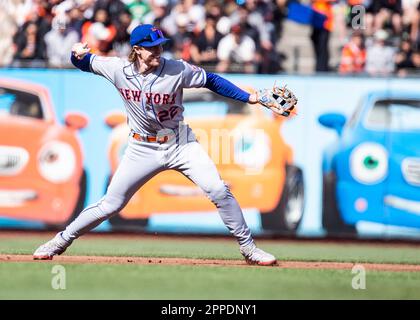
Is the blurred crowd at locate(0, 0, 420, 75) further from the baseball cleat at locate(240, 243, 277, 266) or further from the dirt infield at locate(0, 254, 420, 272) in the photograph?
the baseball cleat at locate(240, 243, 277, 266)

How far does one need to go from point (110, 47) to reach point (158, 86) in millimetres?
7213

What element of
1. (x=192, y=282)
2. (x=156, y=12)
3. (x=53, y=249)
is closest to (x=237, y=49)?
(x=156, y=12)

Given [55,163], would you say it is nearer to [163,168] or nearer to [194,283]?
[163,168]

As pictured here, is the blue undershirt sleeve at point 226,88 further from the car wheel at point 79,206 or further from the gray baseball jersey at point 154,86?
the car wheel at point 79,206

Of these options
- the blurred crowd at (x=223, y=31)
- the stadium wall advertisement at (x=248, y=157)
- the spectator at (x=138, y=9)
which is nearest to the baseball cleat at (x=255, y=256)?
the stadium wall advertisement at (x=248, y=157)

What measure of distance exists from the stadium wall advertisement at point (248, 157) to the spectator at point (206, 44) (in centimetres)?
77

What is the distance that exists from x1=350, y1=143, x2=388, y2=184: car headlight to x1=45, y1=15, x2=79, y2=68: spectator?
15.8 feet

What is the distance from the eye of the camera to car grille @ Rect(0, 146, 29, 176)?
612 inches

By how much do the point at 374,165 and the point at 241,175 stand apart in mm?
2017

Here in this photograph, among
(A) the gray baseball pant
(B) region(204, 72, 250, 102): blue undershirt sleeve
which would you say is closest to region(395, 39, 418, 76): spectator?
(B) region(204, 72, 250, 102): blue undershirt sleeve

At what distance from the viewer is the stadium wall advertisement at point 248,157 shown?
50.0 ft

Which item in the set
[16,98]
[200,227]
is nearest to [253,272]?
[200,227]

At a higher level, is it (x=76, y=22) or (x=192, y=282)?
(x=76, y=22)

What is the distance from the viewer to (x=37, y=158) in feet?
51.2
